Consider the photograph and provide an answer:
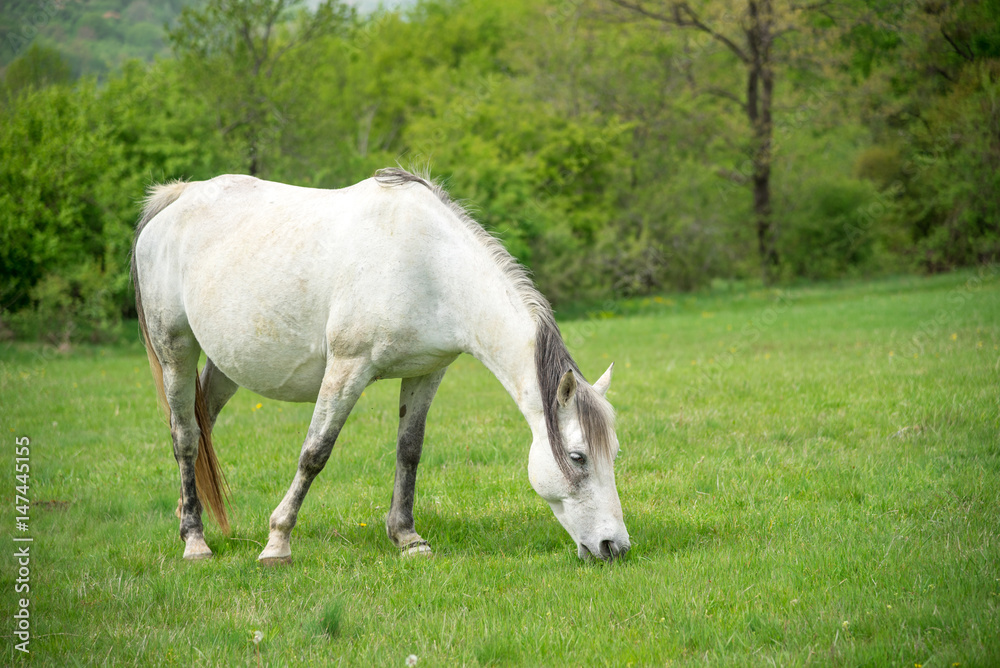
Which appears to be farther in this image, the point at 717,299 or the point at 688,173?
the point at 688,173

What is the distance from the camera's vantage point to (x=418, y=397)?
484 cm

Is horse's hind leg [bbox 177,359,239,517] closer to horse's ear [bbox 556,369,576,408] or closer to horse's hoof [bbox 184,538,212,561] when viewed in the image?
horse's hoof [bbox 184,538,212,561]

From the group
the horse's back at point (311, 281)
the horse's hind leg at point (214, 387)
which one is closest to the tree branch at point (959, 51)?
the horse's back at point (311, 281)

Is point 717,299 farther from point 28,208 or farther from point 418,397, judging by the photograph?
point 418,397

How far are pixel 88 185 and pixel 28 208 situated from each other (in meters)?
1.39

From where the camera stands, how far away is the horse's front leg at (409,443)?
187 inches

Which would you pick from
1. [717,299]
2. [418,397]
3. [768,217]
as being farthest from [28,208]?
[768,217]

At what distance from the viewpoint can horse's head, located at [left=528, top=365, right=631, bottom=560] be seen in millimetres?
3953

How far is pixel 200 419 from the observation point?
525 centimetres

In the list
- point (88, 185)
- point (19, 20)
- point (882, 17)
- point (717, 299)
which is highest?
point (882, 17)

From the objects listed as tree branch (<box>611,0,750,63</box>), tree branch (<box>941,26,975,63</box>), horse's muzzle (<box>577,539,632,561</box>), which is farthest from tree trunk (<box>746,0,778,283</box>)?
horse's muzzle (<box>577,539,632,561</box>)

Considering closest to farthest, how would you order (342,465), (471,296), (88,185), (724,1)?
1. (471,296)
2. (342,465)
3. (88,185)
4. (724,1)

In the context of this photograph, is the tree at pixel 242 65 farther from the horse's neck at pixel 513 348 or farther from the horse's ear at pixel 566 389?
the horse's ear at pixel 566 389

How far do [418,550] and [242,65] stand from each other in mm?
19088
